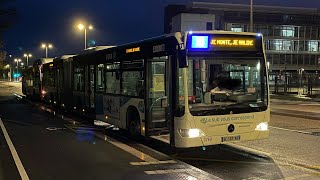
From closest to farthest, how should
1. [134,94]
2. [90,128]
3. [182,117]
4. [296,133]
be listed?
1. [182,117]
2. [134,94]
3. [296,133]
4. [90,128]

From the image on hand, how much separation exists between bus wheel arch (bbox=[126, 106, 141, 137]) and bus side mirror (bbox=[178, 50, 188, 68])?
10.2 ft

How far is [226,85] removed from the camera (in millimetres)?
9953

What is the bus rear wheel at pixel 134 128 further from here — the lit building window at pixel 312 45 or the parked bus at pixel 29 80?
the lit building window at pixel 312 45

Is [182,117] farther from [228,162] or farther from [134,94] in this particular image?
[134,94]

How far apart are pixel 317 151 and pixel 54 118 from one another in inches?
483

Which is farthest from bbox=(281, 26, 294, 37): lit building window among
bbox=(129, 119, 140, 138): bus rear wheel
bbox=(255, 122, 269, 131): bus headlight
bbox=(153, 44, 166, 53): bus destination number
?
bbox=(255, 122, 269, 131): bus headlight

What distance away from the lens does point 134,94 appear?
12141 mm

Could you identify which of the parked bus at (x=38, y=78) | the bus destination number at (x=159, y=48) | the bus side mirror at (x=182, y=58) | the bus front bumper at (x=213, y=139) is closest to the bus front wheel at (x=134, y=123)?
the bus destination number at (x=159, y=48)

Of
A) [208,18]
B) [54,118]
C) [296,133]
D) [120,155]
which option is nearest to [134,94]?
[120,155]

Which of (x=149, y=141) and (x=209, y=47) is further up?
(x=209, y=47)

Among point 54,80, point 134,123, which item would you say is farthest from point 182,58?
point 54,80

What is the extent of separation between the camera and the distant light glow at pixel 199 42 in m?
9.56

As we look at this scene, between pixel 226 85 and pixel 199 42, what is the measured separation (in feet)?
3.96

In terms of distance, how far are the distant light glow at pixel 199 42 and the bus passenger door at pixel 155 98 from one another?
1522 millimetres
